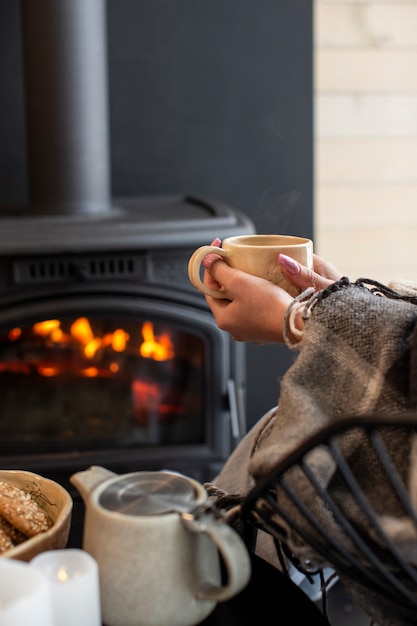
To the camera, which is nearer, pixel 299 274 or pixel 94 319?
pixel 299 274

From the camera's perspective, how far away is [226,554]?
579 millimetres

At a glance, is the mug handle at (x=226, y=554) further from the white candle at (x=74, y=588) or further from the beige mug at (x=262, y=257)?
the beige mug at (x=262, y=257)

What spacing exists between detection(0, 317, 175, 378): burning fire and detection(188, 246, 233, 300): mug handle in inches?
33.2

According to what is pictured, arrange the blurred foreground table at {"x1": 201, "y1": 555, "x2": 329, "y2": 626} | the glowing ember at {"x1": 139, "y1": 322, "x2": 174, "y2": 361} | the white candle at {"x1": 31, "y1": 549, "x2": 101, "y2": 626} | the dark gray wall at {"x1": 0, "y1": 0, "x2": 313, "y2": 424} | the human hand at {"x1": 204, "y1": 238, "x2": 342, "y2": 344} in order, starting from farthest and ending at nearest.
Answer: the dark gray wall at {"x1": 0, "y1": 0, "x2": 313, "y2": 424}
the glowing ember at {"x1": 139, "y1": 322, "x2": 174, "y2": 361}
the human hand at {"x1": 204, "y1": 238, "x2": 342, "y2": 344}
the blurred foreground table at {"x1": 201, "y1": 555, "x2": 329, "y2": 626}
the white candle at {"x1": 31, "y1": 549, "x2": 101, "y2": 626}

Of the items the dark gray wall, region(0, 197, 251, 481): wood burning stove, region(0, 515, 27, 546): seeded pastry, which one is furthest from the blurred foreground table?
the dark gray wall

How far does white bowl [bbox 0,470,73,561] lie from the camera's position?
0.65m

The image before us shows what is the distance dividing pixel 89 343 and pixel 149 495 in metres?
1.14

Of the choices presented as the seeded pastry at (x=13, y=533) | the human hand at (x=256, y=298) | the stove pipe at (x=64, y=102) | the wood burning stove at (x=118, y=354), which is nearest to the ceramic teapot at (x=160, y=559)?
the seeded pastry at (x=13, y=533)

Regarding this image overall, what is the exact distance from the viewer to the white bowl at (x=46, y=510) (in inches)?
25.7

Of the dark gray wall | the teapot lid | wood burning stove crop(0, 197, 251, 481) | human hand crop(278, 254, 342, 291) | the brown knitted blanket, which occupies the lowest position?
wood burning stove crop(0, 197, 251, 481)

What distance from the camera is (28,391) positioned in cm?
177

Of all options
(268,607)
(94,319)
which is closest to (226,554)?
(268,607)

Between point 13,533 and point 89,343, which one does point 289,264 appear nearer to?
point 13,533

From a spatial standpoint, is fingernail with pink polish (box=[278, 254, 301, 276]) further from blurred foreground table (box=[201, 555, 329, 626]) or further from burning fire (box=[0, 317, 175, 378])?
burning fire (box=[0, 317, 175, 378])
